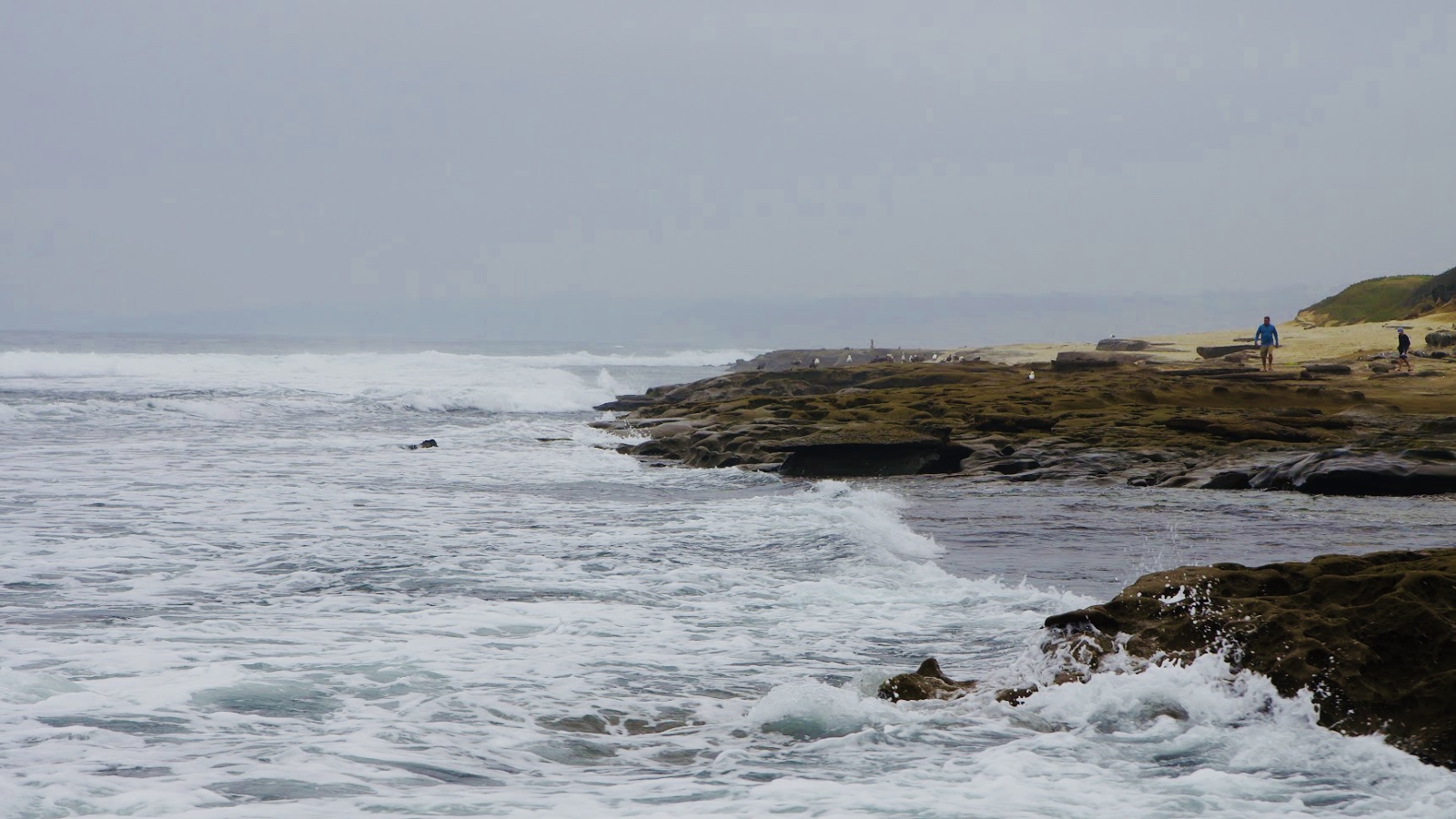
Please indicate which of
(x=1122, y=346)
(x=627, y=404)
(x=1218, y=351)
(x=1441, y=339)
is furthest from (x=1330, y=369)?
(x=627, y=404)

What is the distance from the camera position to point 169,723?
16.4ft

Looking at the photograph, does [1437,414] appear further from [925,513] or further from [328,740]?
[328,740]

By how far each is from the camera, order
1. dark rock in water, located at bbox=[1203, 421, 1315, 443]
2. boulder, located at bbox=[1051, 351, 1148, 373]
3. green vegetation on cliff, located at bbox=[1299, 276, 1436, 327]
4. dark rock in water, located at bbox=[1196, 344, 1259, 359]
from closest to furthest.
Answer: dark rock in water, located at bbox=[1203, 421, 1315, 443] < boulder, located at bbox=[1051, 351, 1148, 373] < dark rock in water, located at bbox=[1196, 344, 1259, 359] < green vegetation on cliff, located at bbox=[1299, 276, 1436, 327]

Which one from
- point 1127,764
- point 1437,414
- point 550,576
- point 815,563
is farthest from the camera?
point 1437,414

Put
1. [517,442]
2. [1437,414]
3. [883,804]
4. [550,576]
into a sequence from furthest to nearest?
[517,442], [1437,414], [550,576], [883,804]

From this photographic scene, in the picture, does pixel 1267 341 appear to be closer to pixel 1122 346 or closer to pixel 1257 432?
pixel 1257 432

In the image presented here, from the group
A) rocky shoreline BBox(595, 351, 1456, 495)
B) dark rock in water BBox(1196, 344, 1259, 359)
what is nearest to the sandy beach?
dark rock in water BBox(1196, 344, 1259, 359)

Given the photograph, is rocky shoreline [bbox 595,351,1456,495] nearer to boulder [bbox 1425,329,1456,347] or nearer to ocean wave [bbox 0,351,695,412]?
boulder [bbox 1425,329,1456,347]

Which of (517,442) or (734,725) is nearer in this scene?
(734,725)

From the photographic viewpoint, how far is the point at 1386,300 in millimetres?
46969

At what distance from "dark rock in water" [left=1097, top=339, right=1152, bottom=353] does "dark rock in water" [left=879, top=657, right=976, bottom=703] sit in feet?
119

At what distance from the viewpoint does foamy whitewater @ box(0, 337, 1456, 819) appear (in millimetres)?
4297

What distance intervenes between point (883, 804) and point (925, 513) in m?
8.52

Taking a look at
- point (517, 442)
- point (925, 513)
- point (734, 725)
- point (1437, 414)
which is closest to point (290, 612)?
point (734, 725)
